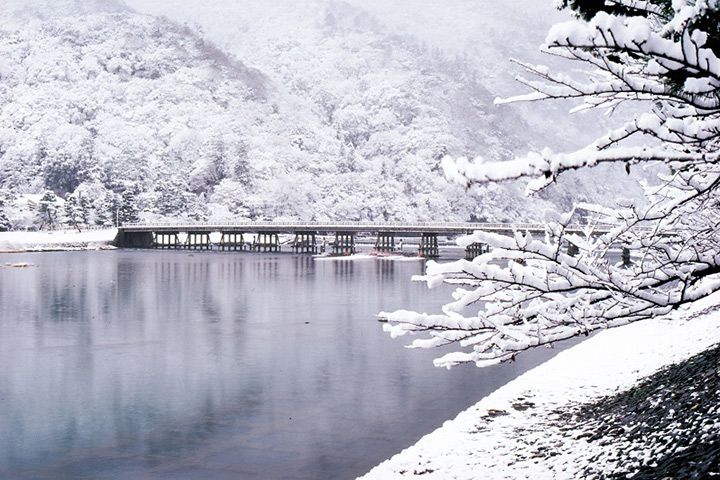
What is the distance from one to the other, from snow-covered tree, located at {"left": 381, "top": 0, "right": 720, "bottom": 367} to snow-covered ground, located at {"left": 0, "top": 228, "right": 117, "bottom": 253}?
126 meters

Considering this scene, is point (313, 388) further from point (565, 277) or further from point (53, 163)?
point (53, 163)

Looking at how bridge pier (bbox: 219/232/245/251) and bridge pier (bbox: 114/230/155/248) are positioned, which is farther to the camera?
bridge pier (bbox: 219/232/245/251)

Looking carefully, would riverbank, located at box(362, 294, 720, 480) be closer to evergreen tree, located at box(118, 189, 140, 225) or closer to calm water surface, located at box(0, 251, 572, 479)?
calm water surface, located at box(0, 251, 572, 479)

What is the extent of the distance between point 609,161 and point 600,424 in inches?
288

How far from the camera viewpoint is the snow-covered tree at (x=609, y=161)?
486cm

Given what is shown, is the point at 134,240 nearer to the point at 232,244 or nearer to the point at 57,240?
the point at 57,240

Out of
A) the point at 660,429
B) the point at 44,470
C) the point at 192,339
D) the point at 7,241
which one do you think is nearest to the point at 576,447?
the point at 660,429

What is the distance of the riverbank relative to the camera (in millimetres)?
8688

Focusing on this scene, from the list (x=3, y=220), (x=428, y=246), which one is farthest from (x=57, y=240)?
(x=428, y=246)

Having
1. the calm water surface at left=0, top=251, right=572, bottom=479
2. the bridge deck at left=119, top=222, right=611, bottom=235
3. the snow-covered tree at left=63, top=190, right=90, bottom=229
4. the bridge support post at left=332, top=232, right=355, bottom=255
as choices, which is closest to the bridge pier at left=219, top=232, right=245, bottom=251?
the bridge deck at left=119, top=222, right=611, bottom=235

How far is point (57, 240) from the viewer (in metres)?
130

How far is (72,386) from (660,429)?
19194mm

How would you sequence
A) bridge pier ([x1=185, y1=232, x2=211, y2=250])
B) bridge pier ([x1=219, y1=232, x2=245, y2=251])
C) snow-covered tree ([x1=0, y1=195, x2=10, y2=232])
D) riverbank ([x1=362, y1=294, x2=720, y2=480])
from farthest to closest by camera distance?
bridge pier ([x1=185, y1=232, x2=211, y2=250]) < bridge pier ([x1=219, y1=232, x2=245, y2=251]) < snow-covered tree ([x1=0, y1=195, x2=10, y2=232]) < riverbank ([x1=362, y1=294, x2=720, y2=480])

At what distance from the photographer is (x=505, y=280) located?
21.8 ft
